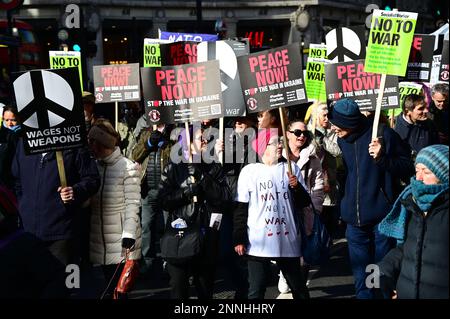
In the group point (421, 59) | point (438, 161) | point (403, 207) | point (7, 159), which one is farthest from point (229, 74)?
Result: point (438, 161)

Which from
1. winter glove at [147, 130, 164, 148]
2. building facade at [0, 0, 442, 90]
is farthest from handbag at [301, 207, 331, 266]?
building facade at [0, 0, 442, 90]

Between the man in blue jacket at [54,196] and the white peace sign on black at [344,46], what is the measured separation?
4.86 m

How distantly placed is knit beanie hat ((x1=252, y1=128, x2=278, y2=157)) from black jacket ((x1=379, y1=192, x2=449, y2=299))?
1.96m

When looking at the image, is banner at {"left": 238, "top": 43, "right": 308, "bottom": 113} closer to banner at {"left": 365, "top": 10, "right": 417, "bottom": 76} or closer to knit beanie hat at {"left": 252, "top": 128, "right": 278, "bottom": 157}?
knit beanie hat at {"left": 252, "top": 128, "right": 278, "bottom": 157}

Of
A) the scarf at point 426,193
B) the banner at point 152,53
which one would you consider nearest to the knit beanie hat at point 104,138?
the scarf at point 426,193

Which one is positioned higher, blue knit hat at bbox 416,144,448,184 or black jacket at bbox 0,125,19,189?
blue knit hat at bbox 416,144,448,184

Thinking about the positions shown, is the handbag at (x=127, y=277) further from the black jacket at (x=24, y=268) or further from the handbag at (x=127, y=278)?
the black jacket at (x=24, y=268)

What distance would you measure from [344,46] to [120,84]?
2858mm

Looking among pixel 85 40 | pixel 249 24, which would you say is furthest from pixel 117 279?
pixel 249 24

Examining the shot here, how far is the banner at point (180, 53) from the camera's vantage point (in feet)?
25.8

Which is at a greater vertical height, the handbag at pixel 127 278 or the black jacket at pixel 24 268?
the black jacket at pixel 24 268

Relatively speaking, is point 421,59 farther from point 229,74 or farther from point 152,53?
point 229,74

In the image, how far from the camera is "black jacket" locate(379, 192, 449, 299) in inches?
151
